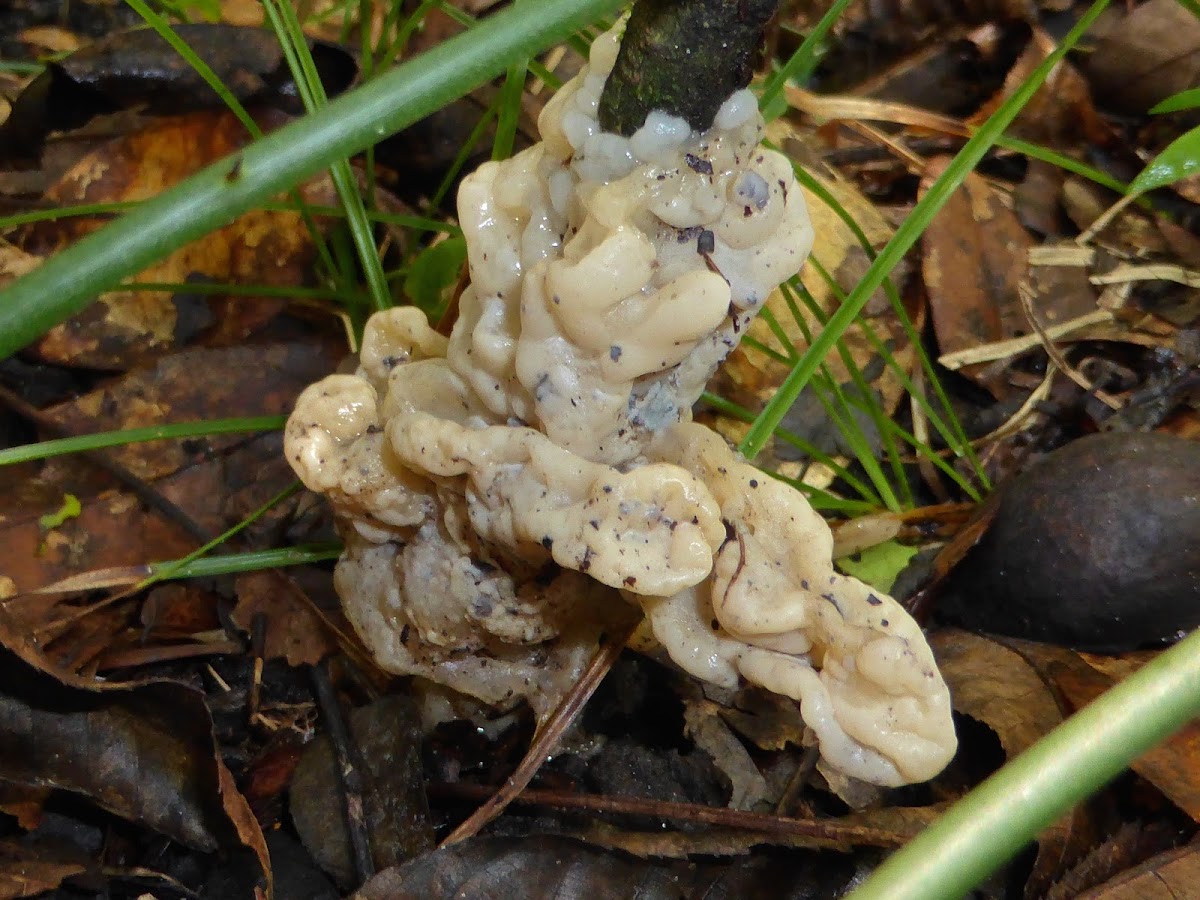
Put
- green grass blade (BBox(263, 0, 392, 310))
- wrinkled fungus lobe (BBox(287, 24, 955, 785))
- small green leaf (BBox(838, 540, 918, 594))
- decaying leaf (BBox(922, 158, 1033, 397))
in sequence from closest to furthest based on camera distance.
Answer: wrinkled fungus lobe (BBox(287, 24, 955, 785))
green grass blade (BBox(263, 0, 392, 310))
small green leaf (BBox(838, 540, 918, 594))
decaying leaf (BBox(922, 158, 1033, 397))

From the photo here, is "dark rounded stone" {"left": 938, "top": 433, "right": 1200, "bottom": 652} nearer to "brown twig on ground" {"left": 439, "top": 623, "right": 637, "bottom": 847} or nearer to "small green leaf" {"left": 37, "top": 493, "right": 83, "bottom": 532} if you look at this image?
"brown twig on ground" {"left": 439, "top": 623, "right": 637, "bottom": 847}

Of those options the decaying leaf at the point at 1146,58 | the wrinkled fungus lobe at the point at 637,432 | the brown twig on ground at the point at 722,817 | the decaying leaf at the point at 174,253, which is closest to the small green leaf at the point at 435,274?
the decaying leaf at the point at 174,253

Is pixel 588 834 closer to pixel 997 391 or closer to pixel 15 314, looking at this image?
pixel 15 314

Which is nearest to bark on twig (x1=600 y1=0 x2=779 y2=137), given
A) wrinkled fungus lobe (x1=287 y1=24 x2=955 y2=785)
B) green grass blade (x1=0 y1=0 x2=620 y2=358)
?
wrinkled fungus lobe (x1=287 y1=24 x2=955 y2=785)

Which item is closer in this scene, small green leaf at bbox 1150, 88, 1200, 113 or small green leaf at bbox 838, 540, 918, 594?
small green leaf at bbox 1150, 88, 1200, 113

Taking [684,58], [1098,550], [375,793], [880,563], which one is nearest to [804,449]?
[880,563]

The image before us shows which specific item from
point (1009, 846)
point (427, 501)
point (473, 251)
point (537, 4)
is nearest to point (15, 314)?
point (537, 4)
